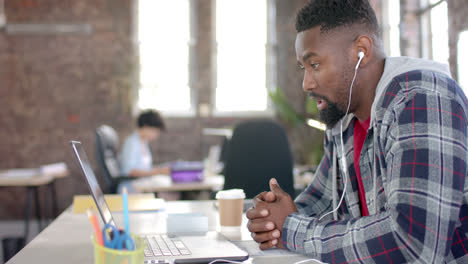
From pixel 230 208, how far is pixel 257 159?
1044 millimetres

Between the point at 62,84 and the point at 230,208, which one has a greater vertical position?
the point at 62,84

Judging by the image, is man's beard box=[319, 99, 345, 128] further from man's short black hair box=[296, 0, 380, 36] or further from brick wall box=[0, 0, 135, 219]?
brick wall box=[0, 0, 135, 219]

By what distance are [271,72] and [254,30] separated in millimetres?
577

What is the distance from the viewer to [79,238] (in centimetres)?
129

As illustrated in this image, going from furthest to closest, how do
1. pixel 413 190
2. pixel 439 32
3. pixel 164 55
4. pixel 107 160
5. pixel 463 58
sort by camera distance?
pixel 164 55 → pixel 439 32 → pixel 107 160 → pixel 463 58 → pixel 413 190

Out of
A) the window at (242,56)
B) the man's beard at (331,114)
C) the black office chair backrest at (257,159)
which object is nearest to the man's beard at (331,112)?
the man's beard at (331,114)

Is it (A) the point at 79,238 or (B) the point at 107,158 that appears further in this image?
(B) the point at 107,158

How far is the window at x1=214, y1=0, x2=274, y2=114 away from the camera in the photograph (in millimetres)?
6023

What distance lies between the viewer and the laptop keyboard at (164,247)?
1.05m

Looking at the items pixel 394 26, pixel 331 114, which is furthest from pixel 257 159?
pixel 394 26

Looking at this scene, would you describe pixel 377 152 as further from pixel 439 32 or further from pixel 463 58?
pixel 439 32

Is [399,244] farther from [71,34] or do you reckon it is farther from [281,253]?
[71,34]

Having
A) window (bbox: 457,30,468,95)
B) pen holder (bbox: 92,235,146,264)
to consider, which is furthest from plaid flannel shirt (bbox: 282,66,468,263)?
window (bbox: 457,30,468,95)

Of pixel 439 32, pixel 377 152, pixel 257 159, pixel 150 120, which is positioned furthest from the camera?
pixel 150 120
